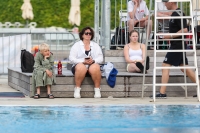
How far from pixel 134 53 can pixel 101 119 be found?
14.1ft

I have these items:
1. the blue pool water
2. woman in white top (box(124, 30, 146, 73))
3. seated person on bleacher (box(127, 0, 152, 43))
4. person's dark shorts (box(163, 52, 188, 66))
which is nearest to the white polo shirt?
seated person on bleacher (box(127, 0, 152, 43))

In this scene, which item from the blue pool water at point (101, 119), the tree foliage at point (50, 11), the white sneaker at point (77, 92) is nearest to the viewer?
the blue pool water at point (101, 119)

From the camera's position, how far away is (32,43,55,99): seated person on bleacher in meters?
14.7

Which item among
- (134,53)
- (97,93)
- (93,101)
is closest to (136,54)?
(134,53)

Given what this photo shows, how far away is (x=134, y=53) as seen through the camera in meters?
15.7

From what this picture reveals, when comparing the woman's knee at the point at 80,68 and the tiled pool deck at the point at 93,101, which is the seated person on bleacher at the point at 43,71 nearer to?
the tiled pool deck at the point at 93,101

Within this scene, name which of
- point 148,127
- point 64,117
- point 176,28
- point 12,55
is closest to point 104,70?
point 176,28

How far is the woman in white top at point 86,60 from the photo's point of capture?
48.4 ft

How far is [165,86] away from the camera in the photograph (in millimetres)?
14820

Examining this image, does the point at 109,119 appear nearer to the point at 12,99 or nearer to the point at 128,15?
the point at 12,99

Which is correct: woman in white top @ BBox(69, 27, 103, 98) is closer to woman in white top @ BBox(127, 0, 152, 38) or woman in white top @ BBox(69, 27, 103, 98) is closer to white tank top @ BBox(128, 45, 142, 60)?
white tank top @ BBox(128, 45, 142, 60)

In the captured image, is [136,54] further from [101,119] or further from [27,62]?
[101,119]

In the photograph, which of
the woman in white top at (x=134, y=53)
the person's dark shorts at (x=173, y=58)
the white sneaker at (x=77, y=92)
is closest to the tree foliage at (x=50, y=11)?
the woman in white top at (x=134, y=53)

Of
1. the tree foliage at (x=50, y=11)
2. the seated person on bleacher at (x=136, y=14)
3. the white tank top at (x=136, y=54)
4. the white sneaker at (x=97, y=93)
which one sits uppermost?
the tree foliage at (x=50, y=11)
